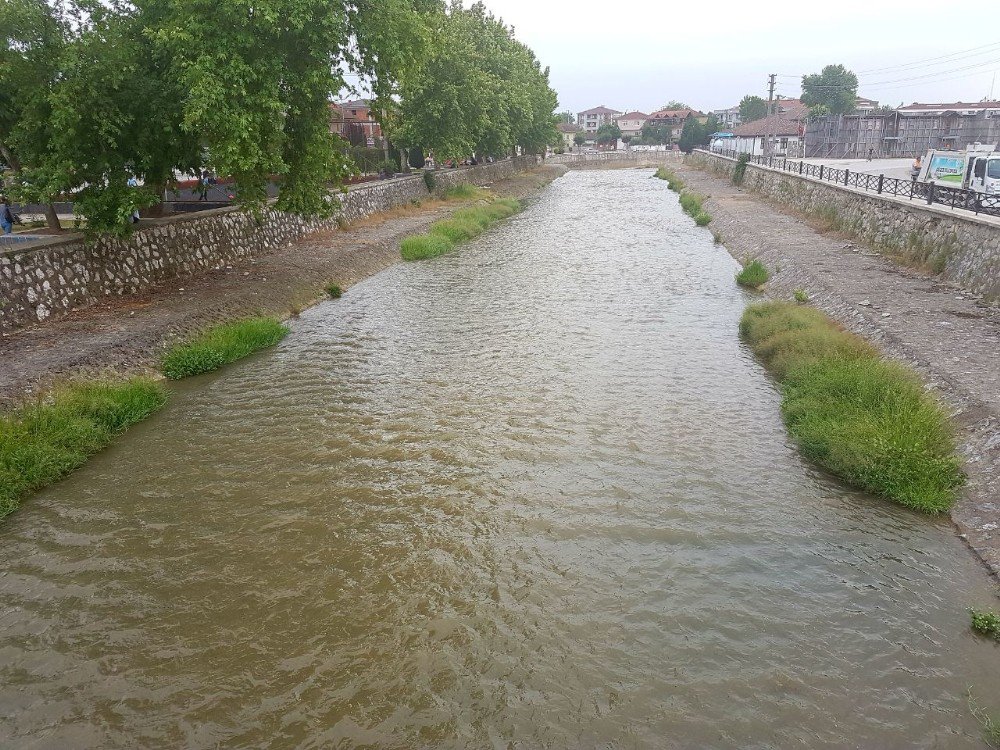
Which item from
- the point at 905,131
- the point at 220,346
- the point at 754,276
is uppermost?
the point at 905,131

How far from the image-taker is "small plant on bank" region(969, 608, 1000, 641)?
22.4ft

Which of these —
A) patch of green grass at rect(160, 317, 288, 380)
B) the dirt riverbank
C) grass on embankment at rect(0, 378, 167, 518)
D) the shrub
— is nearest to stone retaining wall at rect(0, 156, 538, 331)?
the dirt riverbank

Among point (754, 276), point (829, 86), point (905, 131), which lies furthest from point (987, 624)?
point (829, 86)

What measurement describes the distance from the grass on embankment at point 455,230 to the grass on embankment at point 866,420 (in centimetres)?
1799

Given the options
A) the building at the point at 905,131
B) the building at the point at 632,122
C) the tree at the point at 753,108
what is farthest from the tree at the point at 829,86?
the building at the point at 632,122

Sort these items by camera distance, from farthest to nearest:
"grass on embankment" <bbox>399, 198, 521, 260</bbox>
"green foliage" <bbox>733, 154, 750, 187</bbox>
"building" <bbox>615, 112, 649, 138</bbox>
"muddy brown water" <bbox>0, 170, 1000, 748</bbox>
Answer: "building" <bbox>615, 112, 649, 138</bbox>
"green foliage" <bbox>733, 154, 750, 187</bbox>
"grass on embankment" <bbox>399, 198, 521, 260</bbox>
"muddy brown water" <bbox>0, 170, 1000, 748</bbox>

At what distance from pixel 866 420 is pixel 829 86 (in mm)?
130059

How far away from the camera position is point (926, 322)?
14070 millimetres

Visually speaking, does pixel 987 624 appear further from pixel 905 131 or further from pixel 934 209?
pixel 905 131

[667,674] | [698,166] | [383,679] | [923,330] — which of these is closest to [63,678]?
[383,679]

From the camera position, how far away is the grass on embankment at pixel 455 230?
1139 inches

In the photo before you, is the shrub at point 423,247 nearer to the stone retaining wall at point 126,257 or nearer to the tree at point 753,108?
the stone retaining wall at point 126,257

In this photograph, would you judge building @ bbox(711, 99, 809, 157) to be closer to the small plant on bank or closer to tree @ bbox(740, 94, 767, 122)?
tree @ bbox(740, 94, 767, 122)

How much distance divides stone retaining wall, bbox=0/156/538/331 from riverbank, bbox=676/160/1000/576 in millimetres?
17706
